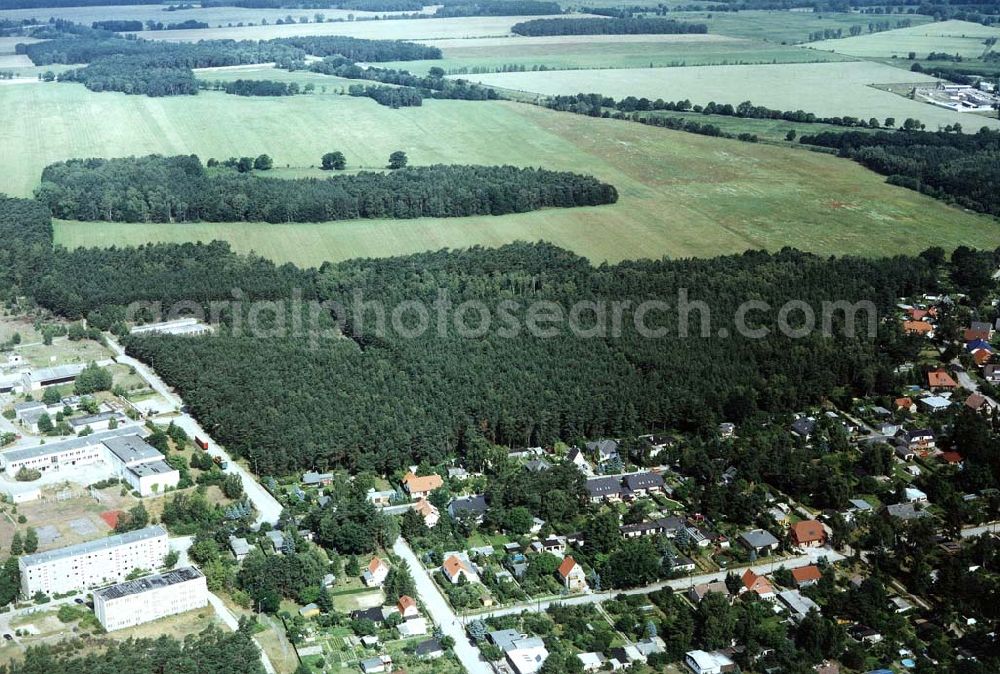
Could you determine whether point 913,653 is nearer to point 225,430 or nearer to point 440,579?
point 440,579

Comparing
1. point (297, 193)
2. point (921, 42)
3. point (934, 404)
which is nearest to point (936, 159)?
point (934, 404)

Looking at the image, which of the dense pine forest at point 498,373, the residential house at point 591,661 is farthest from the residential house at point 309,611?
the dense pine forest at point 498,373

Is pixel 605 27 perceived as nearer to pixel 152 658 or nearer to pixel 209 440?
pixel 209 440

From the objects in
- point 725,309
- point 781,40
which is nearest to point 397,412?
point 725,309

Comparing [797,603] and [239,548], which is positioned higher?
[239,548]

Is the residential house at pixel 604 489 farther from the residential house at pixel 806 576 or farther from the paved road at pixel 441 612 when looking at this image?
the residential house at pixel 806 576

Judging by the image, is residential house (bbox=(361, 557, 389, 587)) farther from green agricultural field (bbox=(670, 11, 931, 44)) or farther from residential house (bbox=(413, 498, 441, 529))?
green agricultural field (bbox=(670, 11, 931, 44))

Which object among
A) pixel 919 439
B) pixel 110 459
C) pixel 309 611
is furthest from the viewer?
pixel 919 439
